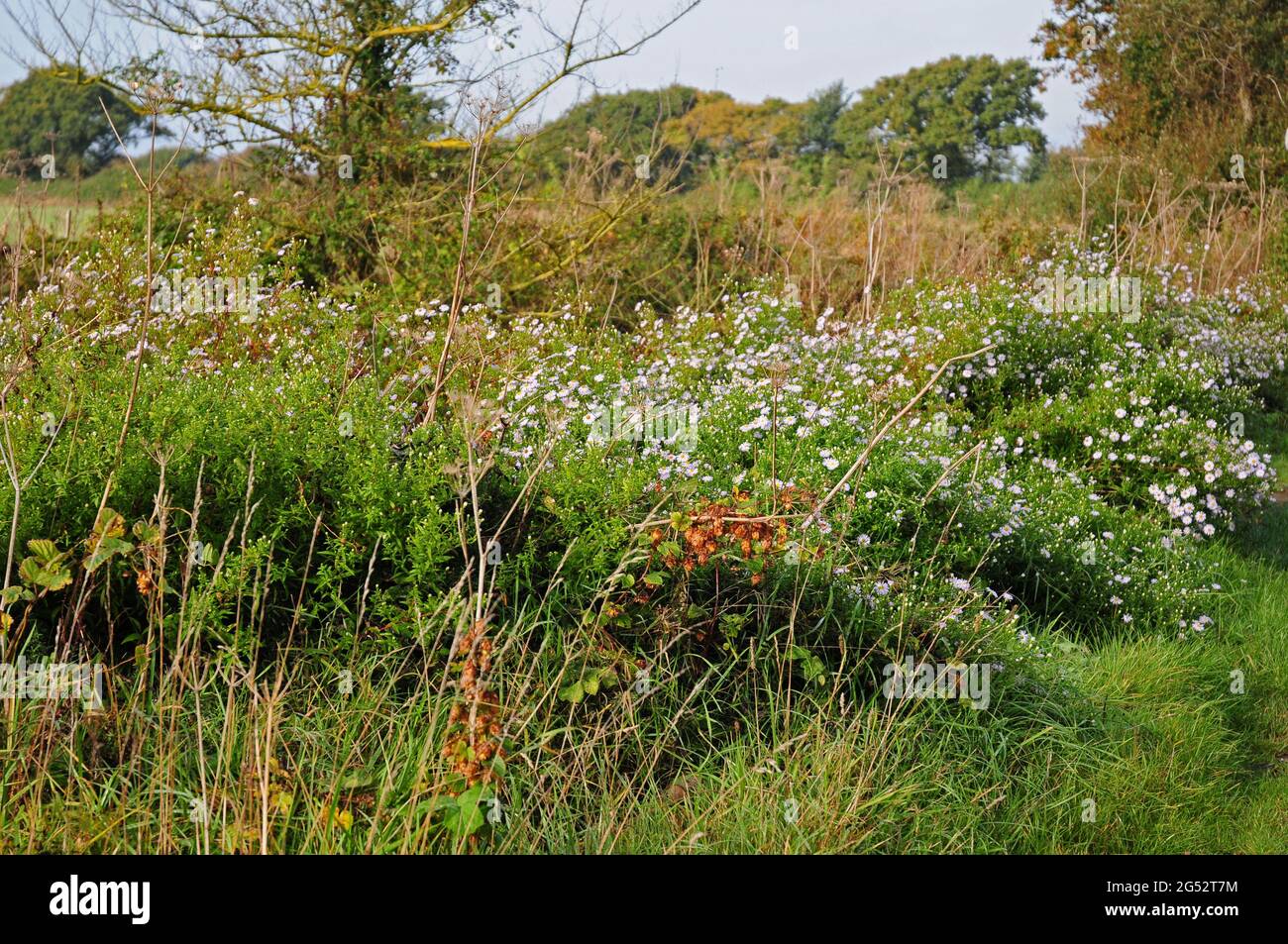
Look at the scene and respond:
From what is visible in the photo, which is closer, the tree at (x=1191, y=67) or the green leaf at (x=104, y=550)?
the green leaf at (x=104, y=550)

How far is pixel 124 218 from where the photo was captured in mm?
9250

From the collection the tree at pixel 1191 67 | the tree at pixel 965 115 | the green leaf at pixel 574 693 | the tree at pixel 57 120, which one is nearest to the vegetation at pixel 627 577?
the green leaf at pixel 574 693

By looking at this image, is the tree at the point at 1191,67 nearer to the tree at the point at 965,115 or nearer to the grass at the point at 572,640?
the tree at the point at 965,115

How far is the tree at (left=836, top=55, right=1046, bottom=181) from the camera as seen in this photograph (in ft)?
93.0

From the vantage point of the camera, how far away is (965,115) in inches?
1130

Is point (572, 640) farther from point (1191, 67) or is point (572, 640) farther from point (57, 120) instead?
point (57, 120)

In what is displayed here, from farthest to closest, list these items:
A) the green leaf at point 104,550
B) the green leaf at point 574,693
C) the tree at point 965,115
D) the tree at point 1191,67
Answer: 1. the tree at point 965,115
2. the tree at point 1191,67
3. the green leaf at point 574,693
4. the green leaf at point 104,550

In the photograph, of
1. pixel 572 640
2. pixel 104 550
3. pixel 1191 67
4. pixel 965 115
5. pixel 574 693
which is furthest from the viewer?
pixel 965 115

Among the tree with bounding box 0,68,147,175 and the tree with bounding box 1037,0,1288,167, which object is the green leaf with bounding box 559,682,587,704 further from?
the tree with bounding box 0,68,147,175

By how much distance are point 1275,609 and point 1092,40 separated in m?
18.4

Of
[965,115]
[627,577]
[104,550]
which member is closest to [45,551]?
[104,550]

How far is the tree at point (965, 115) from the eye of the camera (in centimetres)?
2836

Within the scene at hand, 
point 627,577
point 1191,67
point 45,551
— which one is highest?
point 1191,67

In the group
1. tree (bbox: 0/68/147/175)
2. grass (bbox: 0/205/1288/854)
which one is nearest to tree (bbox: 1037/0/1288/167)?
grass (bbox: 0/205/1288/854)
